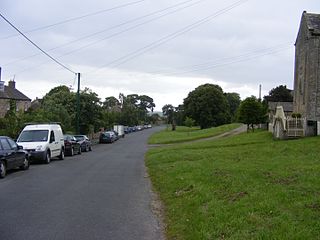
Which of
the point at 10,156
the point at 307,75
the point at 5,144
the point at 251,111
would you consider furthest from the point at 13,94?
the point at 10,156

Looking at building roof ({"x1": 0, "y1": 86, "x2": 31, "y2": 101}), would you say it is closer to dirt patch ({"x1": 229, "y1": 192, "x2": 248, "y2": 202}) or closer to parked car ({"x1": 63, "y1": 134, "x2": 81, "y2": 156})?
parked car ({"x1": 63, "y1": 134, "x2": 81, "y2": 156})

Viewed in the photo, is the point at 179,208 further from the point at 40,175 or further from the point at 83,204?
the point at 40,175

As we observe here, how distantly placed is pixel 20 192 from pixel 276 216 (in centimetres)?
766

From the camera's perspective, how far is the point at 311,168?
47.9 feet

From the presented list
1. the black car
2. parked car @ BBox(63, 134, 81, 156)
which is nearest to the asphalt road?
the black car

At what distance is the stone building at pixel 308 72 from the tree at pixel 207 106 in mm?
56299

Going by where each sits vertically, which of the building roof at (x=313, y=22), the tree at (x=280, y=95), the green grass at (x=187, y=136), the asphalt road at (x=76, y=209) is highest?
the building roof at (x=313, y=22)

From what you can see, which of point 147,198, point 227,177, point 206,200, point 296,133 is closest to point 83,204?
point 147,198

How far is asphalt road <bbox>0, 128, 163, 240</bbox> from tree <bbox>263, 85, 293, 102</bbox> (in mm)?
82705

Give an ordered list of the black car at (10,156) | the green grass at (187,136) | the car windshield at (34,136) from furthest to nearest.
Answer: the green grass at (187,136), the car windshield at (34,136), the black car at (10,156)

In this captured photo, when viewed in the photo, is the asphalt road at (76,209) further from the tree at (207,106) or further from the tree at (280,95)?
the tree at (207,106)

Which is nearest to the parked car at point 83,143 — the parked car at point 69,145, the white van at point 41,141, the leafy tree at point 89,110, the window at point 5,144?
the parked car at point 69,145

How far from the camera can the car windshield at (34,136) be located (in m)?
25.3

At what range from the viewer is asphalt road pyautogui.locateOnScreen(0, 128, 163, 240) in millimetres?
7789
